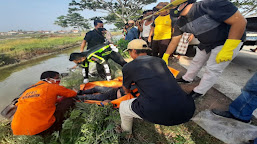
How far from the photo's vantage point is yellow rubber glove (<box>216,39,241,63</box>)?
5.07ft

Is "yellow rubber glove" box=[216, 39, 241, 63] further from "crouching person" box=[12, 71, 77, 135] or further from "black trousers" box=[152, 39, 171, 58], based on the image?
"crouching person" box=[12, 71, 77, 135]

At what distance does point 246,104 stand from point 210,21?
3.84ft

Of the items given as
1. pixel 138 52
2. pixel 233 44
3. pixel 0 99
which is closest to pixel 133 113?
pixel 138 52

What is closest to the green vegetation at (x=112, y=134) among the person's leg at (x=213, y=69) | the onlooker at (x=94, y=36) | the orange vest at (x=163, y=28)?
the person's leg at (x=213, y=69)

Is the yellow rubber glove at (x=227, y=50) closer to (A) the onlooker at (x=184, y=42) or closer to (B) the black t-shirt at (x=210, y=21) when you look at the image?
(B) the black t-shirt at (x=210, y=21)

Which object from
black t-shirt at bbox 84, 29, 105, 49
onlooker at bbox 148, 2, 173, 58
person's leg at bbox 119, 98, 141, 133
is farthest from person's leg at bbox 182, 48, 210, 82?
black t-shirt at bbox 84, 29, 105, 49

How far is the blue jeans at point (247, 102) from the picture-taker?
4.46 ft

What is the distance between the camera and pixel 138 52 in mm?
1524

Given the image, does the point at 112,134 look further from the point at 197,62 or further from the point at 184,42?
the point at 184,42

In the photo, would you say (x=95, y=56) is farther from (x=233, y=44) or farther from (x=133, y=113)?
(x=233, y=44)

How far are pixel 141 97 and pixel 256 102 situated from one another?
136 cm

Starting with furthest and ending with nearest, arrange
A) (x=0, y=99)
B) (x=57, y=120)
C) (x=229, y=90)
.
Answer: (x=0, y=99)
(x=229, y=90)
(x=57, y=120)

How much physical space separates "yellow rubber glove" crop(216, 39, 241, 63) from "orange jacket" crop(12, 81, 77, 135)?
2524 mm

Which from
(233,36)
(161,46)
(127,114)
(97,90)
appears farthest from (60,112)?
(161,46)
